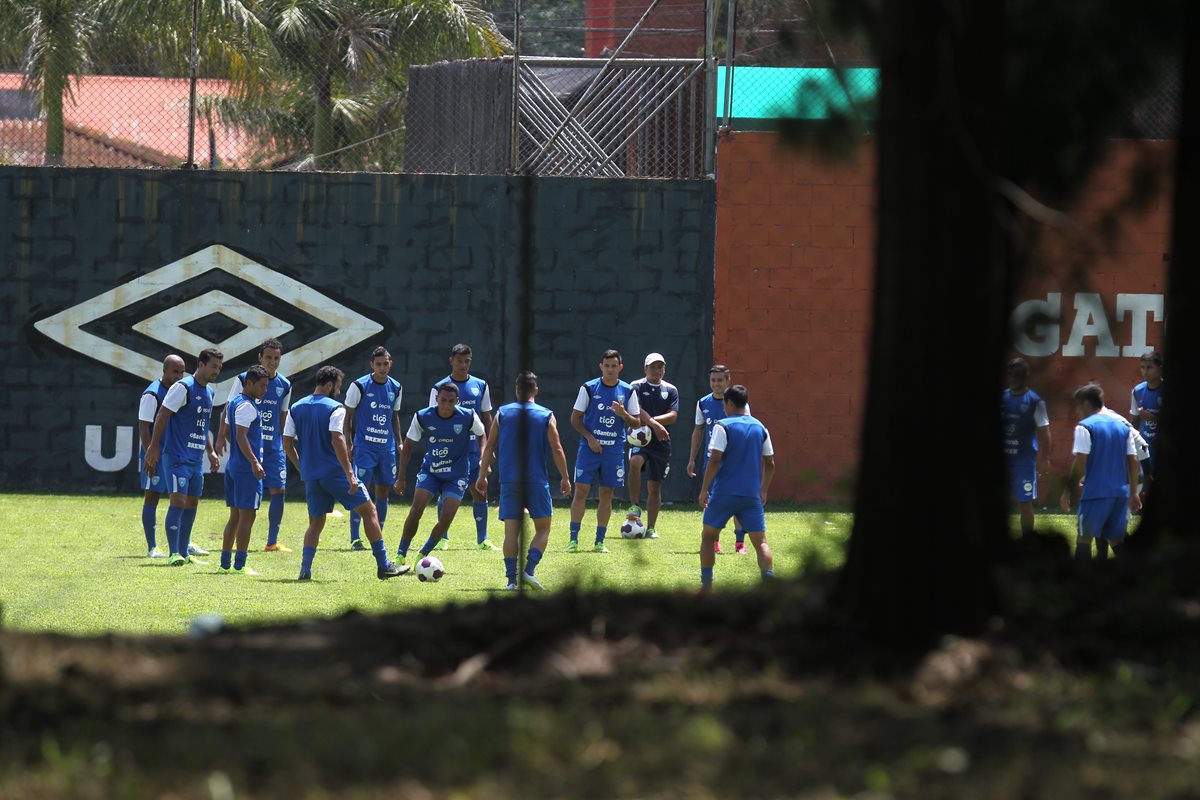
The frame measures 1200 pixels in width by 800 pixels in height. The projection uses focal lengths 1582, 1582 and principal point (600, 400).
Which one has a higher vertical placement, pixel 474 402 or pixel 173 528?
pixel 474 402

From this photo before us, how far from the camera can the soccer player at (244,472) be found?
1391cm

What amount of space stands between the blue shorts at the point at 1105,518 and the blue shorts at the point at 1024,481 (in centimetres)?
145

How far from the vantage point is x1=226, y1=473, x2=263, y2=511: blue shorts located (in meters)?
14.0

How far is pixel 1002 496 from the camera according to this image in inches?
227

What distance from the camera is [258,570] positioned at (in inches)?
555

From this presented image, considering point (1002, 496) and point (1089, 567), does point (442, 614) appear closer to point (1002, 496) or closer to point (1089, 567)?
point (1002, 496)

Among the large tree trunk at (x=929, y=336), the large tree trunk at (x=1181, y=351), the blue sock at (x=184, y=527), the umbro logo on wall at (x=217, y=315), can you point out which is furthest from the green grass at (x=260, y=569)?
the umbro logo on wall at (x=217, y=315)

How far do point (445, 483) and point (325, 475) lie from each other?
1049 mm

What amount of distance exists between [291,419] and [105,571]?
2.10 m

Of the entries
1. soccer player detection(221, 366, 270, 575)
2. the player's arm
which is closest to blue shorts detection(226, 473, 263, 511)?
soccer player detection(221, 366, 270, 575)

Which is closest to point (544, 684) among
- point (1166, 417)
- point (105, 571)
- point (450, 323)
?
point (1166, 417)

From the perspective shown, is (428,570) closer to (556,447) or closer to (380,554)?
(380,554)

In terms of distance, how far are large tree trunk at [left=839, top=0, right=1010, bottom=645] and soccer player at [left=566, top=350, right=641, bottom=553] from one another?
35.3 feet

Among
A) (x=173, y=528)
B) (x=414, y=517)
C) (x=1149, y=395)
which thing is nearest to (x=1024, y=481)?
(x=1149, y=395)
